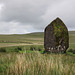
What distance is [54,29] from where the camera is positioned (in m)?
15.4

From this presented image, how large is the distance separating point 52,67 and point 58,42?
1042 cm

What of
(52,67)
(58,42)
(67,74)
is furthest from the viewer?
(58,42)

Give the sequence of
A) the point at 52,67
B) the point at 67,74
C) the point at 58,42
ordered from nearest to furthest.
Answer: the point at 67,74 < the point at 52,67 < the point at 58,42

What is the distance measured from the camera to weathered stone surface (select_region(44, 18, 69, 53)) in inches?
600

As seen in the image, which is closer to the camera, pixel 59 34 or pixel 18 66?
pixel 18 66

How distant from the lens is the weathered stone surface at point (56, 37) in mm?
15250

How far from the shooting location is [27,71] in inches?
180

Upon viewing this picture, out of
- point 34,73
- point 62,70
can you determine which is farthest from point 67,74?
point 34,73

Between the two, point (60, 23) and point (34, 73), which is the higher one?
point (60, 23)

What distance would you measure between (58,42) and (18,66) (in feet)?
34.5

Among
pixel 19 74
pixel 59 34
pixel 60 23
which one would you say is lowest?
pixel 19 74

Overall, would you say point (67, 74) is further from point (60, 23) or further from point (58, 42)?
point (60, 23)

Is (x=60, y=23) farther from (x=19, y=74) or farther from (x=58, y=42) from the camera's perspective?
(x=19, y=74)

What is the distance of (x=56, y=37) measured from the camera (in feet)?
49.8
